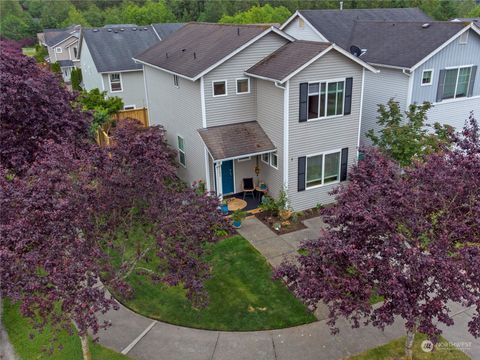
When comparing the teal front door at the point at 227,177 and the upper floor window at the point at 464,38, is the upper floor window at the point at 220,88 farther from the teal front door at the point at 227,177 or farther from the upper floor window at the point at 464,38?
the upper floor window at the point at 464,38

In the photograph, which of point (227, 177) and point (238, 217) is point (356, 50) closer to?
point (227, 177)

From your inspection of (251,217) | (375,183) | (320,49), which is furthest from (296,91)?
(375,183)

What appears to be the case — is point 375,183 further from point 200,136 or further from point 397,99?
point 397,99

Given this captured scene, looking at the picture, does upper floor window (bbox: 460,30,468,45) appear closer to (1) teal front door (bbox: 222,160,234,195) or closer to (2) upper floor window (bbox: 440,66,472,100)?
(2) upper floor window (bbox: 440,66,472,100)

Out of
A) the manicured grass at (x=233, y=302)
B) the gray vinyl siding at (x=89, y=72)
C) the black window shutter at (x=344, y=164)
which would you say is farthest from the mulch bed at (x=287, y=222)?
the gray vinyl siding at (x=89, y=72)

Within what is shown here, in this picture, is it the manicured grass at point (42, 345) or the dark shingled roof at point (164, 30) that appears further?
the dark shingled roof at point (164, 30)
